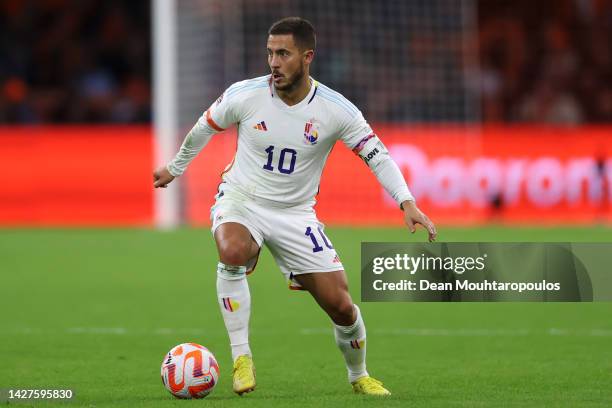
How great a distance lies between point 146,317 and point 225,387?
3726mm

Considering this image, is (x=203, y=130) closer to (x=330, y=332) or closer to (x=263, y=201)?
(x=263, y=201)


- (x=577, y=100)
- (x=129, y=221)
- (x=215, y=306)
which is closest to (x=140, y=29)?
(x=129, y=221)

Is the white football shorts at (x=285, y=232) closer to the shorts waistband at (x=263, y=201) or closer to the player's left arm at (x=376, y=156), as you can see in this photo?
the shorts waistband at (x=263, y=201)

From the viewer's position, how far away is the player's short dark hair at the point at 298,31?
669 centimetres

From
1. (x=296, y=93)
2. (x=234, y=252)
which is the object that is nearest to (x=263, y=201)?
(x=234, y=252)

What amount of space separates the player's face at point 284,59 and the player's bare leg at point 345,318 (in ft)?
3.31

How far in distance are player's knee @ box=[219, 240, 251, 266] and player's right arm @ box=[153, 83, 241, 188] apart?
520mm

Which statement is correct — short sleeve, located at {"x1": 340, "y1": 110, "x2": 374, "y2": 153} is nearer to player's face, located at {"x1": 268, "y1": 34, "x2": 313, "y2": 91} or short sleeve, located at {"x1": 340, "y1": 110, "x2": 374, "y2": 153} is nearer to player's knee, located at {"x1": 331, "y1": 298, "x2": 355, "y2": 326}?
player's face, located at {"x1": 268, "y1": 34, "x2": 313, "y2": 91}

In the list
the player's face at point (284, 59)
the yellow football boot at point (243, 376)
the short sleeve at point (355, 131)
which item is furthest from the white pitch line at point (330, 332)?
the player's face at point (284, 59)

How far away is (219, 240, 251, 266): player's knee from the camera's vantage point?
666cm

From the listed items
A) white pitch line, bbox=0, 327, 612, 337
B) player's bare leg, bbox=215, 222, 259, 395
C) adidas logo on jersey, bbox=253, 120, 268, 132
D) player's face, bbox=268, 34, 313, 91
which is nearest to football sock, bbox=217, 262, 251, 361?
player's bare leg, bbox=215, 222, 259, 395

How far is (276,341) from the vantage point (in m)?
9.32

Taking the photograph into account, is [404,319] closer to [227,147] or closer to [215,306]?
[215,306]

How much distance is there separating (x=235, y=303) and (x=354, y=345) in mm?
670
